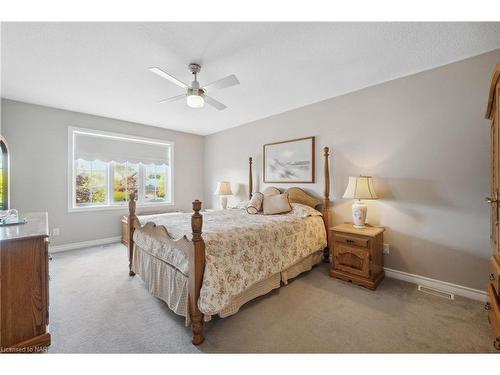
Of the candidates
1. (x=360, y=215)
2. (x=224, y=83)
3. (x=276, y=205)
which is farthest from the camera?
(x=276, y=205)

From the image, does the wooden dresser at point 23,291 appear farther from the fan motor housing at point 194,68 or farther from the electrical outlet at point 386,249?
the electrical outlet at point 386,249

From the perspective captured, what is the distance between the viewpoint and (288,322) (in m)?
1.82

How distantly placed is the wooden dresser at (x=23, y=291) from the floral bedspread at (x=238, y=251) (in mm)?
867

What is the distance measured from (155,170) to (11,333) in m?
3.84

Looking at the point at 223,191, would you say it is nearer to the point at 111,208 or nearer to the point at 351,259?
the point at 111,208

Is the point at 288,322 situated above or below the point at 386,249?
below

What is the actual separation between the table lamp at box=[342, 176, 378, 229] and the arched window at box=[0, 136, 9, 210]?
4692 mm

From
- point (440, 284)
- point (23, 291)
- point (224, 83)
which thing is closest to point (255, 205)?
point (224, 83)

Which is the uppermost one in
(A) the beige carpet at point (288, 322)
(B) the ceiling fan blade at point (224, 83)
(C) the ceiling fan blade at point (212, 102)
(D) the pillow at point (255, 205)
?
(B) the ceiling fan blade at point (224, 83)

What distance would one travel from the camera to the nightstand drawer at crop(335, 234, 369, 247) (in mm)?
2406

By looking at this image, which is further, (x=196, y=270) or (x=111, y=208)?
(x=111, y=208)

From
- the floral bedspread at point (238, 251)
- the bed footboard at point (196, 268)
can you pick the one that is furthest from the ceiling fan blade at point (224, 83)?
the floral bedspread at point (238, 251)

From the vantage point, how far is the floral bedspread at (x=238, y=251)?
1661 millimetres

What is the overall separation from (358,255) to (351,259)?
11 cm
